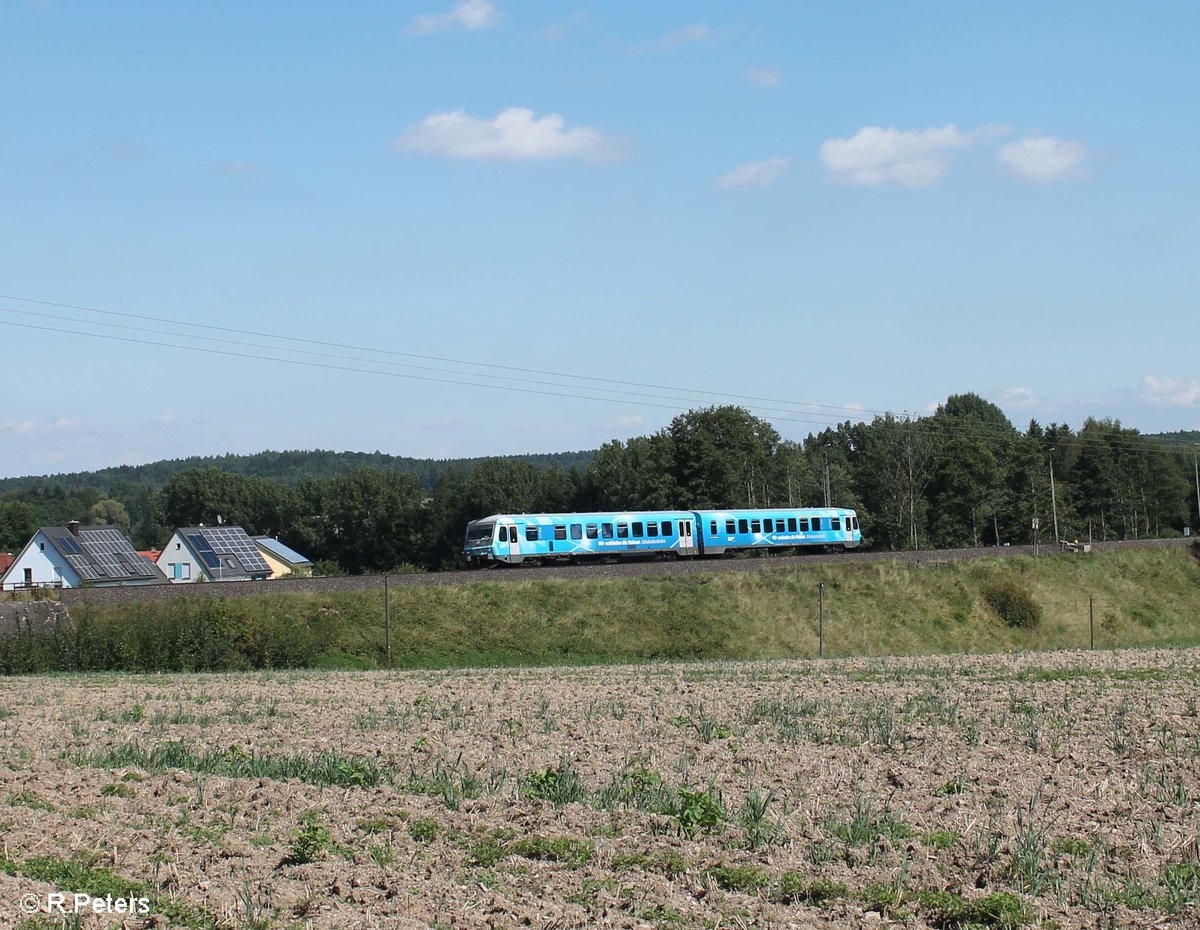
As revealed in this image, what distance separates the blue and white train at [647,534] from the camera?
175ft

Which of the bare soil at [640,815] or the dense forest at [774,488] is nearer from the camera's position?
the bare soil at [640,815]

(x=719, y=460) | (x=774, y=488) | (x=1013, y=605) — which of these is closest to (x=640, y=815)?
(x=1013, y=605)

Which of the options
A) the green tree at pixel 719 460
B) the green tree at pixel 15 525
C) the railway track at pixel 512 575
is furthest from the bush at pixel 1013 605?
the green tree at pixel 15 525

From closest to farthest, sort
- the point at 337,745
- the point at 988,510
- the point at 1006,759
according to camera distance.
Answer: the point at 1006,759, the point at 337,745, the point at 988,510

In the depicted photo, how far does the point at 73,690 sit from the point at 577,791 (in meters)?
15.4

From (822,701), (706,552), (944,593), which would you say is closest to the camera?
(822,701)

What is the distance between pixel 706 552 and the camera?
5919 cm

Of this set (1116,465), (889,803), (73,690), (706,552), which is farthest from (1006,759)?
(1116,465)

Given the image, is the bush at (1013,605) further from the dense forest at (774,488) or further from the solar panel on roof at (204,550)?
the solar panel on roof at (204,550)

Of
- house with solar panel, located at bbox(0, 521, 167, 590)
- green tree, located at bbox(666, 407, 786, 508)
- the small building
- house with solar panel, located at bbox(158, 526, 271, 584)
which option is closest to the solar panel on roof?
A: house with solar panel, located at bbox(158, 526, 271, 584)

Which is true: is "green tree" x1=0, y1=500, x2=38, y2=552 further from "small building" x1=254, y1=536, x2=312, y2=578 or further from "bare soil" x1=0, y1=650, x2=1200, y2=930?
"bare soil" x1=0, y1=650, x2=1200, y2=930

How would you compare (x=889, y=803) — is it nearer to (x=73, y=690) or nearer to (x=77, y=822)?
(x=77, y=822)

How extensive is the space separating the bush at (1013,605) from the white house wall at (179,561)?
202 ft

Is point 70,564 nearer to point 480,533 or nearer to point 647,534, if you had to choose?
point 480,533
